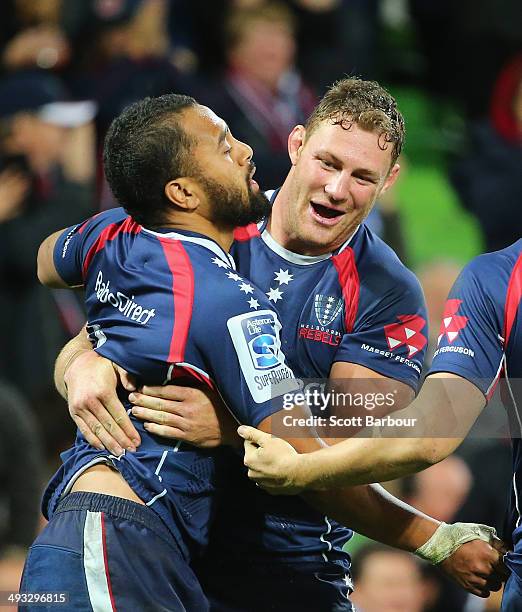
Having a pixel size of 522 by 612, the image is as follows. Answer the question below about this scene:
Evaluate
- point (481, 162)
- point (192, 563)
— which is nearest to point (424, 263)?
point (481, 162)

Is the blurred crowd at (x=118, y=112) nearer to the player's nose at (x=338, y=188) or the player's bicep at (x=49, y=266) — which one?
the player's bicep at (x=49, y=266)

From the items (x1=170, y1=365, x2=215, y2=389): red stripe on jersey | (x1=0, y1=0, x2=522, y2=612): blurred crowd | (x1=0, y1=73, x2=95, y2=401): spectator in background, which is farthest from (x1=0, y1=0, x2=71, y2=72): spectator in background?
(x1=170, y1=365, x2=215, y2=389): red stripe on jersey

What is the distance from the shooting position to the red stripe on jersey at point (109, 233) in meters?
3.96

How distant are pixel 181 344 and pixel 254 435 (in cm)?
32

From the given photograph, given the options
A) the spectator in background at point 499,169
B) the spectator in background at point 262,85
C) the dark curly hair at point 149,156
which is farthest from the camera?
the spectator in background at point 499,169

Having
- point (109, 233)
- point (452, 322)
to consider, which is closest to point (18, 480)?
point (109, 233)

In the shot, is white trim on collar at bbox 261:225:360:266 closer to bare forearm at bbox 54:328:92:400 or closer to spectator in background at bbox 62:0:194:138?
bare forearm at bbox 54:328:92:400

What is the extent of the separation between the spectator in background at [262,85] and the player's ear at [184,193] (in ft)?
10.6

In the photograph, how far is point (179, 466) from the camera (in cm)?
373

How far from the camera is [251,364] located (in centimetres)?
358

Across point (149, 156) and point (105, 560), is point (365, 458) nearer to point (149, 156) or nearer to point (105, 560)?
point (105, 560)

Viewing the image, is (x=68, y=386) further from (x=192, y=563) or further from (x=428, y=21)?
(x=428, y=21)

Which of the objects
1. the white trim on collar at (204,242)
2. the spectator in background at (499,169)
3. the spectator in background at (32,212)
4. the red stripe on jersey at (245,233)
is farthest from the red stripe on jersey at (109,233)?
the spectator in background at (499,169)

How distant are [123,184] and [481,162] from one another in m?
4.73
